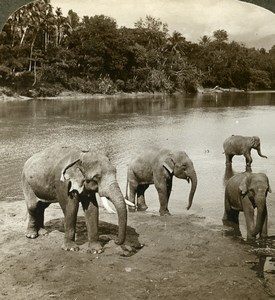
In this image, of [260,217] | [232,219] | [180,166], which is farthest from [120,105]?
[260,217]

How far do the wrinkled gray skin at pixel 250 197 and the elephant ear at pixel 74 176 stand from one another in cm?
263

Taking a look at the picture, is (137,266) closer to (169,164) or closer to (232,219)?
(232,219)

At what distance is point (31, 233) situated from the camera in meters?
7.53

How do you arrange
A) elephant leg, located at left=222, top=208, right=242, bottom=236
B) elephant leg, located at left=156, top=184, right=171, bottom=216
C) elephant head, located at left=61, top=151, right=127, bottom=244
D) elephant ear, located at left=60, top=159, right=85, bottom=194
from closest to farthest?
A: elephant head, located at left=61, top=151, right=127, bottom=244, elephant ear, located at left=60, top=159, right=85, bottom=194, elephant leg, located at left=222, top=208, right=242, bottom=236, elephant leg, located at left=156, top=184, right=171, bottom=216

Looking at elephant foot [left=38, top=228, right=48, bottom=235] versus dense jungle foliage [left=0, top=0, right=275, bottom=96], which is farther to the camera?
dense jungle foliage [left=0, top=0, right=275, bottom=96]

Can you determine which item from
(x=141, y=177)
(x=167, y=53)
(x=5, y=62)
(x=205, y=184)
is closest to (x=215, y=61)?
(x=167, y=53)

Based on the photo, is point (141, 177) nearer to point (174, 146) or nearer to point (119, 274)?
point (119, 274)

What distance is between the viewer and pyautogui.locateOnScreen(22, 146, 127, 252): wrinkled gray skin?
6270mm

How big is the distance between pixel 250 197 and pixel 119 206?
245 cm

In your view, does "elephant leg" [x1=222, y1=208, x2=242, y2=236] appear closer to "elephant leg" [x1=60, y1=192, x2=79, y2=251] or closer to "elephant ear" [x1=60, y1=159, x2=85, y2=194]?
"elephant leg" [x1=60, y1=192, x2=79, y2=251]

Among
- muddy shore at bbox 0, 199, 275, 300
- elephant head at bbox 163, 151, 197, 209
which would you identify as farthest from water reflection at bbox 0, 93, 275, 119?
muddy shore at bbox 0, 199, 275, 300

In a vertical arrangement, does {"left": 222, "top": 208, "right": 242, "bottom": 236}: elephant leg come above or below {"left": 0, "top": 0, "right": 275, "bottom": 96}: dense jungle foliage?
below

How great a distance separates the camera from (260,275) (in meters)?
6.04

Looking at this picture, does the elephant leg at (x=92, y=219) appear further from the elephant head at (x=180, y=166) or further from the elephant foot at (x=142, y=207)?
the elephant foot at (x=142, y=207)
